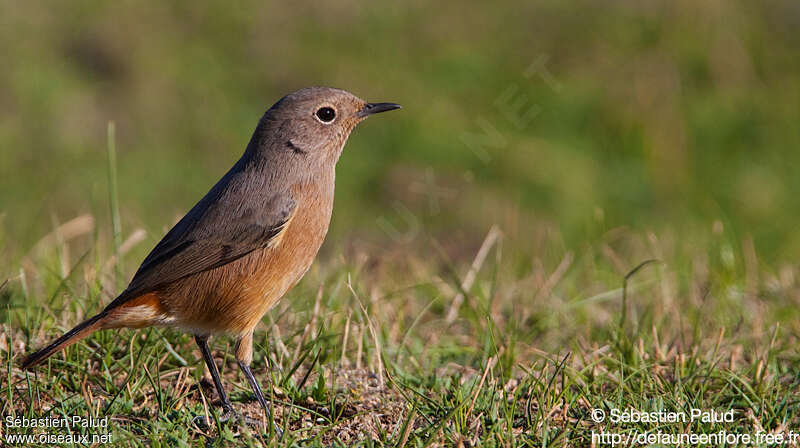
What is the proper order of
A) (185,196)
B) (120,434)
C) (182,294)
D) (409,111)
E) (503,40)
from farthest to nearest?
(503,40)
(409,111)
(185,196)
(182,294)
(120,434)

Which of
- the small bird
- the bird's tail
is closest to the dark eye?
the small bird

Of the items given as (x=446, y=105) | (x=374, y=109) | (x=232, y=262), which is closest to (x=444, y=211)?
(x=446, y=105)

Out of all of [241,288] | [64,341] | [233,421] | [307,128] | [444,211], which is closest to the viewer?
[233,421]

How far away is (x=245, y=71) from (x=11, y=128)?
2.73 metres

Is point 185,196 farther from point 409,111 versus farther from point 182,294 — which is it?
point 182,294

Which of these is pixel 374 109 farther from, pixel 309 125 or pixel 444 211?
pixel 444 211

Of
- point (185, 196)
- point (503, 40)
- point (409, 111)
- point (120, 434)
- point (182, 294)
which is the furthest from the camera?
point (503, 40)

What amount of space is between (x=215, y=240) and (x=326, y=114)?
0.97m

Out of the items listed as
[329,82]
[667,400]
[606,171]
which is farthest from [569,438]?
[329,82]

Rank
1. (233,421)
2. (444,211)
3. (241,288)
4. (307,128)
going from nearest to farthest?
(233,421)
(241,288)
(307,128)
(444,211)

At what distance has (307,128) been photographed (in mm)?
5137

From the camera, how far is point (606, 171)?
1052 cm

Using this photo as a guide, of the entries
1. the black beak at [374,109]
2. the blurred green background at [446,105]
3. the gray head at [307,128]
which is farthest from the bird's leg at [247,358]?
the blurred green background at [446,105]

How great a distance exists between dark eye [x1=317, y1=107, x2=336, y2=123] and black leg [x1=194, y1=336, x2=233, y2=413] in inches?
52.6
